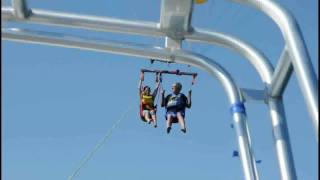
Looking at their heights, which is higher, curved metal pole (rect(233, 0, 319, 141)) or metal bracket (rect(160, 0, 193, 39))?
metal bracket (rect(160, 0, 193, 39))

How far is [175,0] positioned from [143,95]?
259 inches

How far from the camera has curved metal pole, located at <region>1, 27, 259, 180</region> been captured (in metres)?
2.95

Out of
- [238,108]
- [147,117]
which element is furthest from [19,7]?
[147,117]

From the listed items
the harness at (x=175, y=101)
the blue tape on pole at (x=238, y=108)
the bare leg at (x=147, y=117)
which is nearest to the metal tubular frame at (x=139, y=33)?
the blue tape on pole at (x=238, y=108)

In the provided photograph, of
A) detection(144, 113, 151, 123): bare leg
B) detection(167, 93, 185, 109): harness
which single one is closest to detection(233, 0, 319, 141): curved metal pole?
detection(167, 93, 185, 109): harness

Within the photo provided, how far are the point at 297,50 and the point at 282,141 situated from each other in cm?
85

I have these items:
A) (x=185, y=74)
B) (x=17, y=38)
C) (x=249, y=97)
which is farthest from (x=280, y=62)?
(x=185, y=74)

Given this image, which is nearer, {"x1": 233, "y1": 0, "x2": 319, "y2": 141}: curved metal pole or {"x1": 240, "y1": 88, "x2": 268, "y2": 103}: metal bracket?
{"x1": 233, "y1": 0, "x2": 319, "y2": 141}: curved metal pole

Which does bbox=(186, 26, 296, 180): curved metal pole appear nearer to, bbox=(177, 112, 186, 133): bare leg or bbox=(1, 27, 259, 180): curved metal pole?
bbox=(1, 27, 259, 180): curved metal pole

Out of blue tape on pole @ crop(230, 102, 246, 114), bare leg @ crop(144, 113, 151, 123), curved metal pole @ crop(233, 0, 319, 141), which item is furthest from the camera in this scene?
bare leg @ crop(144, 113, 151, 123)

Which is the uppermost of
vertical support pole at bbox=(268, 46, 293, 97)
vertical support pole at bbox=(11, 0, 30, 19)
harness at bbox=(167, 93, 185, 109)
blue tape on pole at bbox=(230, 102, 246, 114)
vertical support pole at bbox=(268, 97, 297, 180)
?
vertical support pole at bbox=(11, 0, 30, 19)

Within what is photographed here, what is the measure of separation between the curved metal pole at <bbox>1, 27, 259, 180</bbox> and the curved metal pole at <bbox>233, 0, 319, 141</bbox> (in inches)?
31.0

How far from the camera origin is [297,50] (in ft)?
6.51

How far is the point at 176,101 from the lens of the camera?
8.32m
